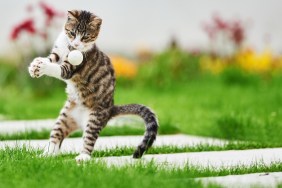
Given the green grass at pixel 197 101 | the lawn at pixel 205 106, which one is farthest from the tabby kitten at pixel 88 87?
the green grass at pixel 197 101

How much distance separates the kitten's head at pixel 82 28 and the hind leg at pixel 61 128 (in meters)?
0.45

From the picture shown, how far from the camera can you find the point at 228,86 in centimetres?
1012

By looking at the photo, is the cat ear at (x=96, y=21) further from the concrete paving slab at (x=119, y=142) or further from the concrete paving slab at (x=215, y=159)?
the concrete paving slab at (x=119, y=142)

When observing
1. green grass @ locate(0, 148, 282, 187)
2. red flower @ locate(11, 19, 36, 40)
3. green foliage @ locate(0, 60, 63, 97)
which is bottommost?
green grass @ locate(0, 148, 282, 187)

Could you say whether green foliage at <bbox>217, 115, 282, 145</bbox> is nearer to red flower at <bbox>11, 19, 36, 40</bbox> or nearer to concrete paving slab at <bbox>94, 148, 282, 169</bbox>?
concrete paving slab at <bbox>94, 148, 282, 169</bbox>

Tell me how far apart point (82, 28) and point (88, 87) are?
41 centimetres

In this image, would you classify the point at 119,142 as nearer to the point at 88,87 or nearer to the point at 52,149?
the point at 52,149

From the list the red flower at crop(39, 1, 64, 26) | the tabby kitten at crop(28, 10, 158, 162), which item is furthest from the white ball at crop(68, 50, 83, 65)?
the red flower at crop(39, 1, 64, 26)

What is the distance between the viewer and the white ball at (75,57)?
13.9 ft

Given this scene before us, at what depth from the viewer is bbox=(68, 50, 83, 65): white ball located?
4.23 m

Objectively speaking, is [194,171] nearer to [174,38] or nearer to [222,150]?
[222,150]

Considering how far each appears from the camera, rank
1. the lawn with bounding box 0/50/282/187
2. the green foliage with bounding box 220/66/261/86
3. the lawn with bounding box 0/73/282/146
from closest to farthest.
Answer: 1. the lawn with bounding box 0/50/282/187
2. the lawn with bounding box 0/73/282/146
3. the green foliage with bounding box 220/66/261/86

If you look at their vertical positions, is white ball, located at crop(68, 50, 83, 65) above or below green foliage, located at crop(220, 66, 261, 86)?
below

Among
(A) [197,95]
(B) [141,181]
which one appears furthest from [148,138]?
(A) [197,95]
